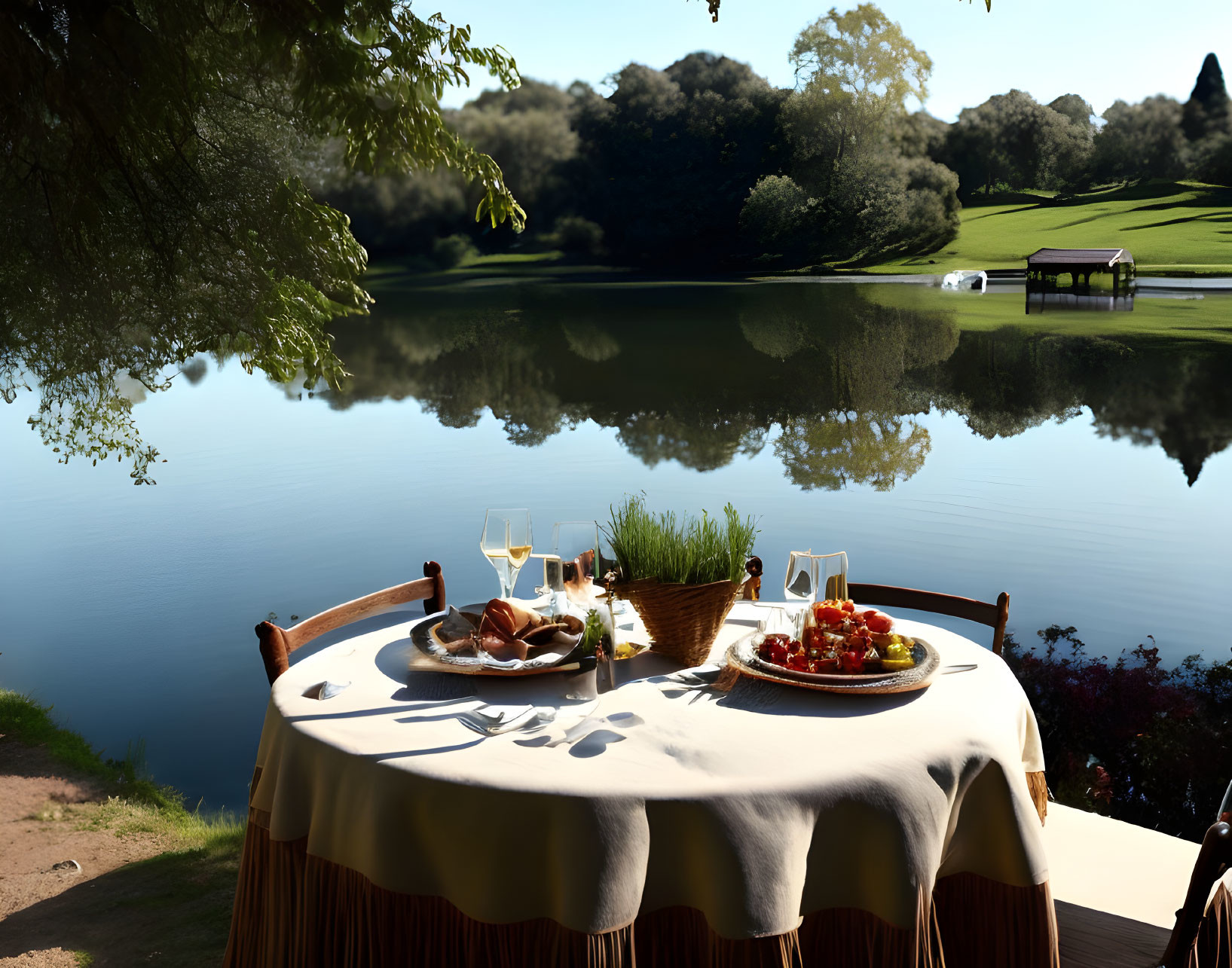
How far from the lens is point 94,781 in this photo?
4762 millimetres

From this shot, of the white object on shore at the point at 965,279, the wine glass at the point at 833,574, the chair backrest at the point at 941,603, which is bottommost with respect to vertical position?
the chair backrest at the point at 941,603

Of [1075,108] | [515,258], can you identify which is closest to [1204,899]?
[515,258]

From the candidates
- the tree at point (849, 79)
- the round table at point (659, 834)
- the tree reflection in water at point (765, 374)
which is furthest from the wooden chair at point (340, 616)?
the tree at point (849, 79)

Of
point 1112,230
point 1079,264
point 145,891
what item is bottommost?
point 145,891

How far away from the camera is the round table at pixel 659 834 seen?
1.30 m

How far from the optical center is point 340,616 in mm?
2273

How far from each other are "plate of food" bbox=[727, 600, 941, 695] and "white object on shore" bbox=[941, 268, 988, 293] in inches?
1272

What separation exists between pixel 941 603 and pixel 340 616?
1.47 m

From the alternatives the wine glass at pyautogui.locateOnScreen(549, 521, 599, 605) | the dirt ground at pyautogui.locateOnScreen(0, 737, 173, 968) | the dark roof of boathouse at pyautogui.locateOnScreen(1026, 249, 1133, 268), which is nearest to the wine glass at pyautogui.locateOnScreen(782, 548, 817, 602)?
the wine glass at pyautogui.locateOnScreen(549, 521, 599, 605)

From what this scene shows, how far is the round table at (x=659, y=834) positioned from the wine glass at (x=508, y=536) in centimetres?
41

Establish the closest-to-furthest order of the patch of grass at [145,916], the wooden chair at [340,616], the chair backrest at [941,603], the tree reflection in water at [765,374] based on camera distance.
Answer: the wooden chair at [340,616] < the chair backrest at [941,603] < the patch of grass at [145,916] < the tree reflection in water at [765,374]

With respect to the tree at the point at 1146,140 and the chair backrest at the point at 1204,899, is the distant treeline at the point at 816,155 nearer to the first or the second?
the tree at the point at 1146,140

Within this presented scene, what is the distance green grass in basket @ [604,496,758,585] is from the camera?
5.74 feet

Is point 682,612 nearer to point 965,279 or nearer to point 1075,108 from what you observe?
point 965,279
